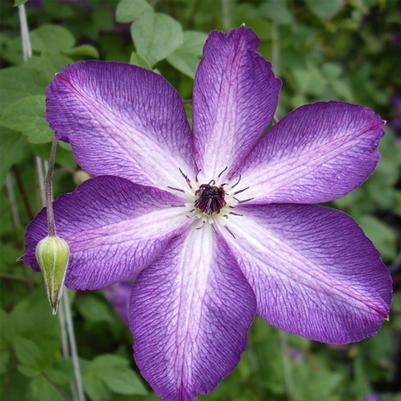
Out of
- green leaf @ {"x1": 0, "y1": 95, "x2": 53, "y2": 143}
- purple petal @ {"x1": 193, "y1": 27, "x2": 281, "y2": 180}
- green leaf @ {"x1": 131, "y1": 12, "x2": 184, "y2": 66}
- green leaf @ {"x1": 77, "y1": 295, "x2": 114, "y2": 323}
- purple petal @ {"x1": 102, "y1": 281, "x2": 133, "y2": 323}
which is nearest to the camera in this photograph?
purple petal @ {"x1": 193, "y1": 27, "x2": 281, "y2": 180}

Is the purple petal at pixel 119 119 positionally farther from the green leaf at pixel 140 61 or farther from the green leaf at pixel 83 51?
the green leaf at pixel 83 51

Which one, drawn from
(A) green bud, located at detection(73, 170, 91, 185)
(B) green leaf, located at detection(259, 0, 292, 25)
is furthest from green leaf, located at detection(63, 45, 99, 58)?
(B) green leaf, located at detection(259, 0, 292, 25)

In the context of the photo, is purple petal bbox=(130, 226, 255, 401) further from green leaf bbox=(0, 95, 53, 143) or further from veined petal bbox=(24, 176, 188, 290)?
green leaf bbox=(0, 95, 53, 143)

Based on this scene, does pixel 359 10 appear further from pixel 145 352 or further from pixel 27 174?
pixel 145 352

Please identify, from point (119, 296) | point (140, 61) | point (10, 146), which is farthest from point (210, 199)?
point (119, 296)

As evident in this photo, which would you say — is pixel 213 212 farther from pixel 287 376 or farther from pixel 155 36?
pixel 287 376

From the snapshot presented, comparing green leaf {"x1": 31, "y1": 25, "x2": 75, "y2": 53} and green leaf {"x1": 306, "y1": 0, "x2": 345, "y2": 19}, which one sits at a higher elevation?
green leaf {"x1": 31, "y1": 25, "x2": 75, "y2": 53}

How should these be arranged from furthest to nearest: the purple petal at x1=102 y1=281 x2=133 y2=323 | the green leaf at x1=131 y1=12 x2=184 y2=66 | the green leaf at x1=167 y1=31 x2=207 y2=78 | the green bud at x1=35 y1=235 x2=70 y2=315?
the purple petal at x1=102 y1=281 x2=133 y2=323 < the green leaf at x1=167 y1=31 x2=207 y2=78 < the green leaf at x1=131 y1=12 x2=184 y2=66 < the green bud at x1=35 y1=235 x2=70 y2=315
